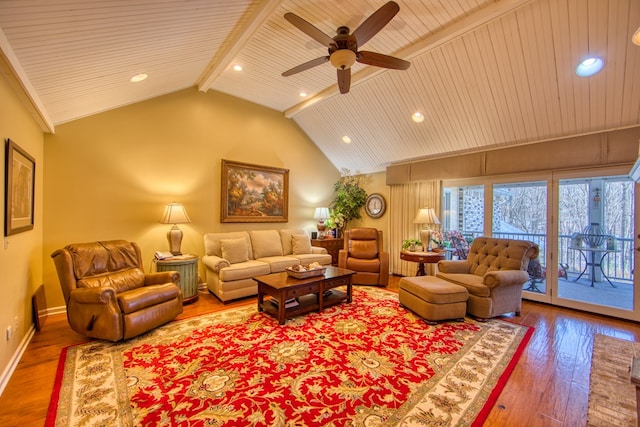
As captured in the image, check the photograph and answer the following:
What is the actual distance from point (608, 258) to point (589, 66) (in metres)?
2.55

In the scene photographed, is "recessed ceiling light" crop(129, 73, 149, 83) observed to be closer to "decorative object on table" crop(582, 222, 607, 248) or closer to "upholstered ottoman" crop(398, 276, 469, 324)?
"upholstered ottoman" crop(398, 276, 469, 324)

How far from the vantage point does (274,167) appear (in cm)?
574

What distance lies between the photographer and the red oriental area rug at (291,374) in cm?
182

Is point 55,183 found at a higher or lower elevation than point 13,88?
lower

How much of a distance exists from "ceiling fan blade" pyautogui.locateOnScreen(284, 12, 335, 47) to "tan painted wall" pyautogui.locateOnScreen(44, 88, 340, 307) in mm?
3022

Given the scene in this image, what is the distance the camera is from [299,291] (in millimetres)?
3441

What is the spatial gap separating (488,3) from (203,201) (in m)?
4.66

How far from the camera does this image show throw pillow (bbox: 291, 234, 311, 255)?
215 inches

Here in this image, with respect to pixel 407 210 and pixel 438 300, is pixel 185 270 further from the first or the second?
pixel 407 210

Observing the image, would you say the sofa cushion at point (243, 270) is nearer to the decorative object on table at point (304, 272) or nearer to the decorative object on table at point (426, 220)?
the decorative object on table at point (304, 272)

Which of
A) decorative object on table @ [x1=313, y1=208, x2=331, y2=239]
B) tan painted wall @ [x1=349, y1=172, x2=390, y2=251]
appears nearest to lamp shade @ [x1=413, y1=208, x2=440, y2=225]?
tan painted wall @ [x1=349, y1=172, x2=390, y2=251]

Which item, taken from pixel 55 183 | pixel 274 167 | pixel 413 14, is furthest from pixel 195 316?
pixel 413 14

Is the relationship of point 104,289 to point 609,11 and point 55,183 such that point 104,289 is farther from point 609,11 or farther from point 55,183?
point 609,11

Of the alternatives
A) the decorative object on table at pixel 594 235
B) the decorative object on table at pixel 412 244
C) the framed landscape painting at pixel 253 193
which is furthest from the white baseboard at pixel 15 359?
the decorative object on table at pixel 594 235
